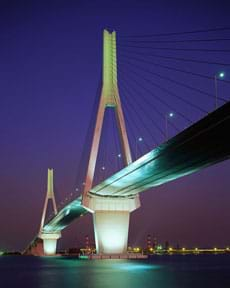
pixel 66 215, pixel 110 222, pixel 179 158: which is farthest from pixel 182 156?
pixel 66 215

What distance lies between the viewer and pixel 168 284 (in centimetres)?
2336

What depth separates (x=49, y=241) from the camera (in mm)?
90250

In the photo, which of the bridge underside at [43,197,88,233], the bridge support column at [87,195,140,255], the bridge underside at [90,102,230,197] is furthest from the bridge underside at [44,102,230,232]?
the bridge underside at [43,197,88,233]

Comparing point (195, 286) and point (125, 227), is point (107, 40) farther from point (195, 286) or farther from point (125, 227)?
point (195, 286)

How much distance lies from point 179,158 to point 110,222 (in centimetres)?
1702

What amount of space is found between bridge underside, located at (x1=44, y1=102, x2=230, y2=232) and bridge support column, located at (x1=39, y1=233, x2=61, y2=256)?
140 feet

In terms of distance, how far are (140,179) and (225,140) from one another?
42.9 ft

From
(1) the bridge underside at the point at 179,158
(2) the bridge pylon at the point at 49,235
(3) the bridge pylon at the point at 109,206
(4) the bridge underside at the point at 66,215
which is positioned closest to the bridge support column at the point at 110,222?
(3) the bridge pylon at the point at 109,206

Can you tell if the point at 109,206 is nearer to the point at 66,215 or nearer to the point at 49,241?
the point at 66,215

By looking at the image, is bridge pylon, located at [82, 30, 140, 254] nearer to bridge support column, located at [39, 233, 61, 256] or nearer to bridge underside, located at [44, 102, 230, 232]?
bridge underside, located at [44, 102, 230, 232]

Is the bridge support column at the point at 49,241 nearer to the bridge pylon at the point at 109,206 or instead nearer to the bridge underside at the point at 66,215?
the bridge underside at the point at 66,215

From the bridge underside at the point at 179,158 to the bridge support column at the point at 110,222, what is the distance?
796 mm

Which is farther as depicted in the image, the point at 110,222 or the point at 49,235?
the point at 49,235

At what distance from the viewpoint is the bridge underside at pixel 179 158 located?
2491 cm
